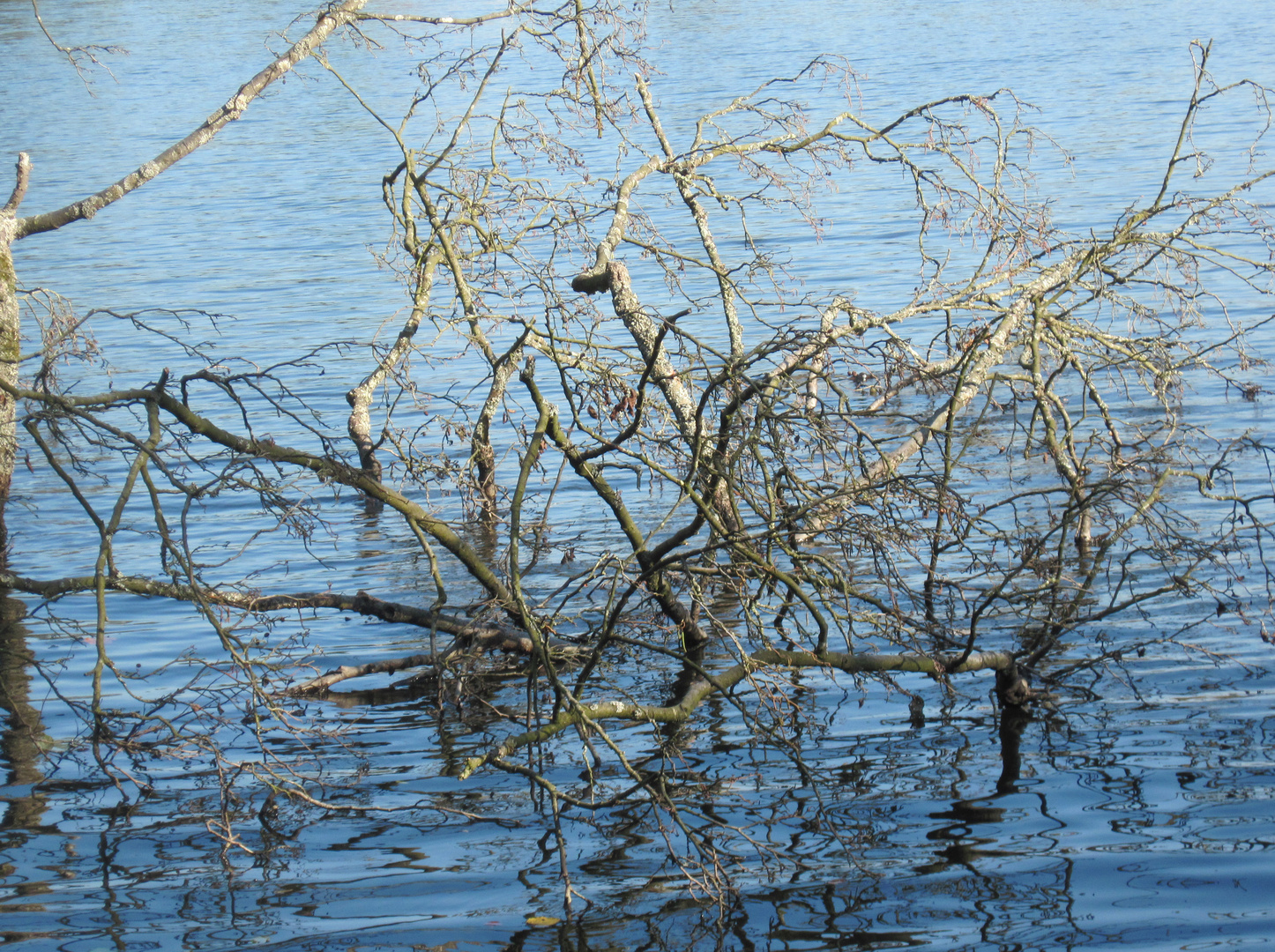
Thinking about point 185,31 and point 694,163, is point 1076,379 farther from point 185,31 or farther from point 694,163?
point 185,31

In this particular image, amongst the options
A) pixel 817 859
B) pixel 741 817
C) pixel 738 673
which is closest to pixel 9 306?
pixel 738 673

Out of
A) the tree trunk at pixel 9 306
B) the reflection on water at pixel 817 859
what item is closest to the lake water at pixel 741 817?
the reflection on water at pixel 817 859

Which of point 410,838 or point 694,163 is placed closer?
point 410,838

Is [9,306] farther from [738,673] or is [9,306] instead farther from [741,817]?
[741,817]

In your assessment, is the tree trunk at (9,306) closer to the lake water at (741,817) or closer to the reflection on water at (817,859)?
the lake water at (741,817)

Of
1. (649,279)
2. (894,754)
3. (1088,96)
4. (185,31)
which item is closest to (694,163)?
(894,754)

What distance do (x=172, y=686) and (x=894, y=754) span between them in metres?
4.61

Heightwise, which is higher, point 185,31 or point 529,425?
point 185,31

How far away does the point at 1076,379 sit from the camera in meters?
15.7

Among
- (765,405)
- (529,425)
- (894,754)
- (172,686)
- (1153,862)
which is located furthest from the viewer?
(529,425)

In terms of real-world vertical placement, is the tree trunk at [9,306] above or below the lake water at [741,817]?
above

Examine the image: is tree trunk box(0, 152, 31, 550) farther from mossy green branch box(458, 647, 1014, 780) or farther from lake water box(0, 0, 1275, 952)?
mossy green branch box(458, 647, 1014, 780)

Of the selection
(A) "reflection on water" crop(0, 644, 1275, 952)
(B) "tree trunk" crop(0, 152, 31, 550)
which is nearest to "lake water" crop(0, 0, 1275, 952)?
(A) "reflection on water" crop(0, 644, 1275, 952)

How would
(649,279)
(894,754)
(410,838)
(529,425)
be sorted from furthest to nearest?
(649,279), (529,425), (894,754), (410,838)
